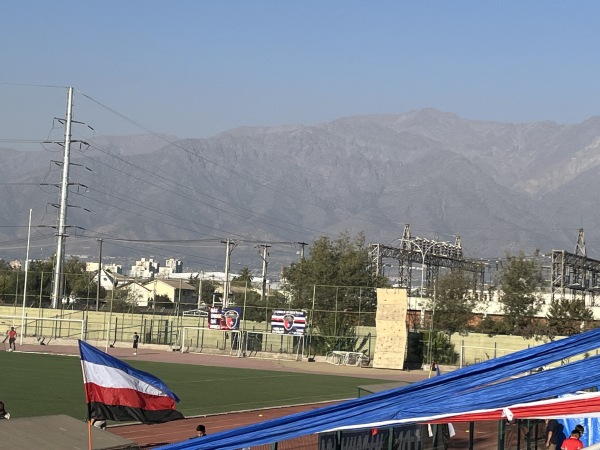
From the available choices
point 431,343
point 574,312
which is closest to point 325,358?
point 431,343

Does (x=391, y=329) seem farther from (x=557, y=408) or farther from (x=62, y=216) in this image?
(x=557, y=408)

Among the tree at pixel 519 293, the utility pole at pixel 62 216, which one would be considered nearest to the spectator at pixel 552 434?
the tree at pixel 519 293

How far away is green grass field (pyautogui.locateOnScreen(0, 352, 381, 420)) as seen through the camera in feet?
125

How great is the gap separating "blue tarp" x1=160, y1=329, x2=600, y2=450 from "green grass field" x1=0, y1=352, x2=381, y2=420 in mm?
24807

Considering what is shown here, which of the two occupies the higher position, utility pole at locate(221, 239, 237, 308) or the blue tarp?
utility pole at locate(221, 239, 237, 308)

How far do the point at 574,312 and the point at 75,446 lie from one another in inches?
2494

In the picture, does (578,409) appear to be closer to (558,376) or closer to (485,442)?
(558,376)

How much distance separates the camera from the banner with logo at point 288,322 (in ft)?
245

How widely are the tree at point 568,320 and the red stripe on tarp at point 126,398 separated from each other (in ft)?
195

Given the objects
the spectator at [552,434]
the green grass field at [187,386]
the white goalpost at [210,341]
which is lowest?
the green grass field at [187,386]

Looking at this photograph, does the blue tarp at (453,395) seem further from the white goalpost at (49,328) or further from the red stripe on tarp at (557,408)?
the white goalpost at (49,328)

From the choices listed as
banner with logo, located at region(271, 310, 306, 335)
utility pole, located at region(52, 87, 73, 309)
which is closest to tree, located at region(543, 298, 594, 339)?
banner with logo, located at region(271, 310, 306, 335)

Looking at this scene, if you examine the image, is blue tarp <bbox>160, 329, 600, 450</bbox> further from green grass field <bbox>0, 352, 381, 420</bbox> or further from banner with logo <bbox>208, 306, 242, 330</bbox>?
banner with logo <bbox>208, 306, 242, 330</bbox>

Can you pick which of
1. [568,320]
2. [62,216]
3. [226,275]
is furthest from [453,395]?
[226,275]
